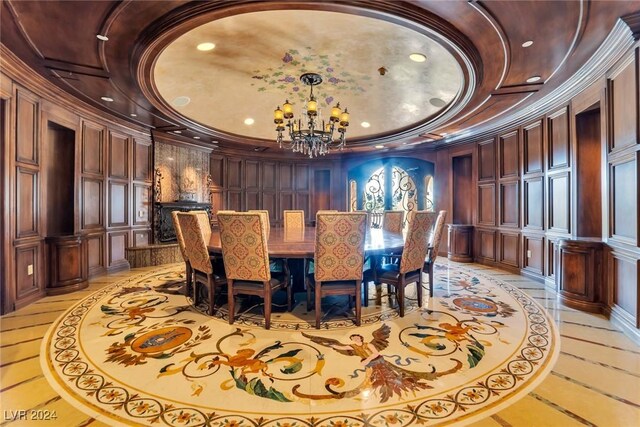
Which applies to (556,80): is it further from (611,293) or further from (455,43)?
(611,293)

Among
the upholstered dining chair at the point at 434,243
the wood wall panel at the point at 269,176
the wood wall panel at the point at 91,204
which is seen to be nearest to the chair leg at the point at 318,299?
the upholstered dining chair at the point at 434,243

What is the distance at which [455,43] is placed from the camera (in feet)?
9.45

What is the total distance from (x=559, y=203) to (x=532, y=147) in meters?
1.12

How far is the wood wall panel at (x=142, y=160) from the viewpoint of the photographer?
18.7ft

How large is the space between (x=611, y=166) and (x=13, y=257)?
644 cm

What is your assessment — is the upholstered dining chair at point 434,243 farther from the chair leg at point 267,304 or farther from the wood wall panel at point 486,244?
the wood wall panel at point 486,244

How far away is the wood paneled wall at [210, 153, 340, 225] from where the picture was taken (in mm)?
7754

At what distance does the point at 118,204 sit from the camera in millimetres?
5359

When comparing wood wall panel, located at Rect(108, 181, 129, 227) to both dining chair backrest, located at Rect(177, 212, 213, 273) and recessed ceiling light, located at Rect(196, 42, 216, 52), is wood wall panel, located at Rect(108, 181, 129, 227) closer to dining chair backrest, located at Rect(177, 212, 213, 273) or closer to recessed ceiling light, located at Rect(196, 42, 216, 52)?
dining chair backrest, located at Rect(177, 212, 213, 273)

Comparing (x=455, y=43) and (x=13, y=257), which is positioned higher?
(x=455, y=43)

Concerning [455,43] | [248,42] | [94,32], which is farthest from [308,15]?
[94,32]

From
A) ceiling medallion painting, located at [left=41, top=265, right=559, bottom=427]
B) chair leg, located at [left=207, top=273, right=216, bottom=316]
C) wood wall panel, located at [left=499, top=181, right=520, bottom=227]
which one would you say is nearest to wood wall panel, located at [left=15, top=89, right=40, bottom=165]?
ceiling medallion painting, located at [left=41, top=265, right=559, bottom=427]

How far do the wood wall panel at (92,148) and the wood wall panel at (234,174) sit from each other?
3.10m

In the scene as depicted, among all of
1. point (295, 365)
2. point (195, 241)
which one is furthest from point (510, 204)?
point (195, 241)
